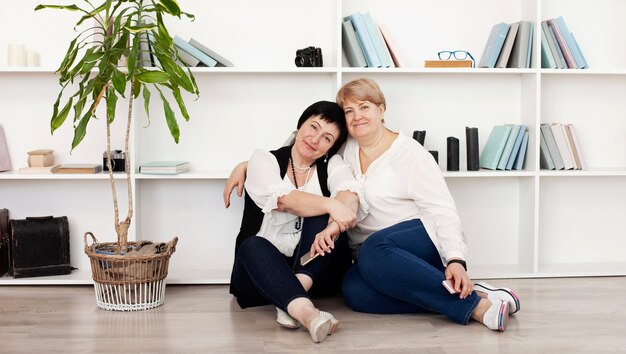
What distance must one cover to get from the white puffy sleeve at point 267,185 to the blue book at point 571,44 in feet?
5.38

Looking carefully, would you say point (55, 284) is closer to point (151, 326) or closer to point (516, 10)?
point (151, 326)

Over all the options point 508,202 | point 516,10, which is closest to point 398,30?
point 516,10

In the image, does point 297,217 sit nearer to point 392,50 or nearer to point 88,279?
point 392,50

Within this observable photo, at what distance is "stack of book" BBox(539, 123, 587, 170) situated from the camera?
398 centimetres

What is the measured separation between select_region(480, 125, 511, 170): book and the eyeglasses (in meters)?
0.35

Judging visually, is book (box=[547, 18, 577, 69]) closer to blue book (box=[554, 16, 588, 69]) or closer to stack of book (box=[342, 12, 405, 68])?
blue book (box=[554, 16, 588, 69])

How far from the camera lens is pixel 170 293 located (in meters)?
3.69

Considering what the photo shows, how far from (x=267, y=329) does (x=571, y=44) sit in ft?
6.89

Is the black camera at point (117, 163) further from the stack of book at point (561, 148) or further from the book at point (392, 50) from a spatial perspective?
the stack of book at point (561, 148)

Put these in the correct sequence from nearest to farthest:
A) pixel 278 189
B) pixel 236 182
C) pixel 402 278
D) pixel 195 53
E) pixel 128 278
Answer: pixel 402 278 < pixel 278 189 < pixel 128 278 < pixel 236 182 < pixel 195 53

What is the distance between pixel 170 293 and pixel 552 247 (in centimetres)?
201

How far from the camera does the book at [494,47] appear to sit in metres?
3.93

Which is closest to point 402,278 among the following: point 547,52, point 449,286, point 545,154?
point 449,286

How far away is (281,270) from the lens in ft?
9.86
